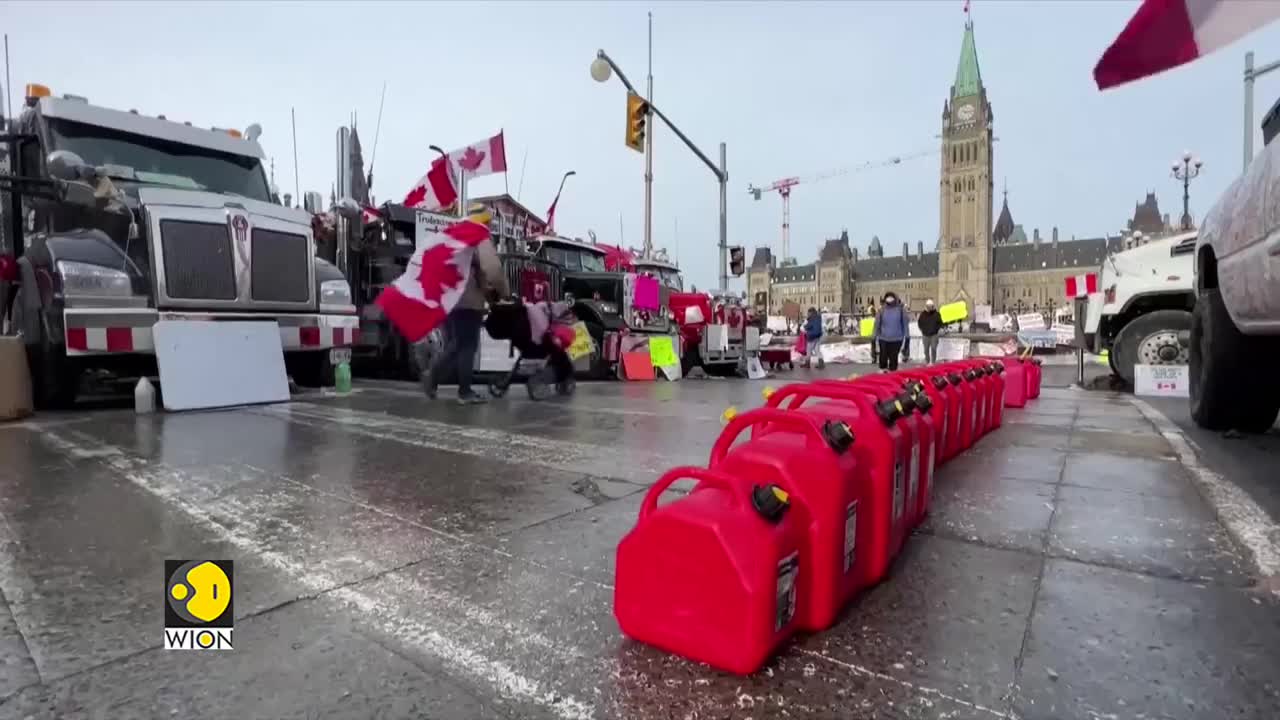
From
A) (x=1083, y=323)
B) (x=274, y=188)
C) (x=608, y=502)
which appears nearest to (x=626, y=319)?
(x=274, y=188)

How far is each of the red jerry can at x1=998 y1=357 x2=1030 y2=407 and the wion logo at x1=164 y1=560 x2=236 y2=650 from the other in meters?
7.82

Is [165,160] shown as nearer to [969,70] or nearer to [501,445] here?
[501,445]

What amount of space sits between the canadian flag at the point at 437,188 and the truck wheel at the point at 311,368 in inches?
281

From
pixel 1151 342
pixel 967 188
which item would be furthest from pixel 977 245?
pixel 1151 342

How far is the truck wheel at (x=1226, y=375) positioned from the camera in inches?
184

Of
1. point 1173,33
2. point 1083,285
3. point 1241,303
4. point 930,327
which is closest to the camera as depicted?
point 1173,33

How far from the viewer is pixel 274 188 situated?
27.6 feet

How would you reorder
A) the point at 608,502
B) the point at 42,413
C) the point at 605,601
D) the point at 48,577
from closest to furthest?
the point at 605,601 → the point at 48,577 → the point at 608,502 → the point at 42,413

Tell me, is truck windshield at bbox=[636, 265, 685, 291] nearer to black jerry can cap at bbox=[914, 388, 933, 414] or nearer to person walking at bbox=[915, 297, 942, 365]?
person walking at bbox=[915, 297, 942, 365]

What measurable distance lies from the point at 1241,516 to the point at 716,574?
2.82m

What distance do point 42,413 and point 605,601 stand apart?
703 centimetres

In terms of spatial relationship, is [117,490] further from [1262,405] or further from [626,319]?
[626,319]

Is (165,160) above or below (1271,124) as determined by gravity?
above

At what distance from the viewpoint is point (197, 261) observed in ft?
22.0
